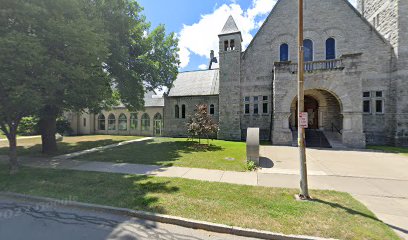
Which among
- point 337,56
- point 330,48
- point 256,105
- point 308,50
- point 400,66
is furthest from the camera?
point 256,105

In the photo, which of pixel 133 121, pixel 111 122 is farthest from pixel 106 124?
pixel 133 121

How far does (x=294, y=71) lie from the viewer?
Answer: 1794 cm

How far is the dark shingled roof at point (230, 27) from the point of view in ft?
72.5

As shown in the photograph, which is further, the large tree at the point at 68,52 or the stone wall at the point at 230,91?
the stone wall at the point at 230,91

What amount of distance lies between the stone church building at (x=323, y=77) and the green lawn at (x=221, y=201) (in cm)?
1273

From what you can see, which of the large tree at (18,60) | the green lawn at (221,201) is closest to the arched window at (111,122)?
the large tree at (18,60)

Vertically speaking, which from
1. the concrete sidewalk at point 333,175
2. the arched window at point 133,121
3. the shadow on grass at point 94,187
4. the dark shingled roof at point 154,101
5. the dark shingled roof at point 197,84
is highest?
the dark shingled roof at point 197,84

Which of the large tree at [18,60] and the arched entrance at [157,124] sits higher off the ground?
the large tree at [18,60]

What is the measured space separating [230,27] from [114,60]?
45.7 feet

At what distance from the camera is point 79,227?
4.57 meters

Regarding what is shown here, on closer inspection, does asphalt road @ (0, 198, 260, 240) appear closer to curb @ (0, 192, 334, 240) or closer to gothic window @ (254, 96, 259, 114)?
curb @ (0, 192, 334, 240)

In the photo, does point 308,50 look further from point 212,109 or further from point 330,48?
point 212,109

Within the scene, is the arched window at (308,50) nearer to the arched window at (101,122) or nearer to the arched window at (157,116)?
the arched window at (157,116)

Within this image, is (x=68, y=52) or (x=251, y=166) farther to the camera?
(x=251, y=166)
